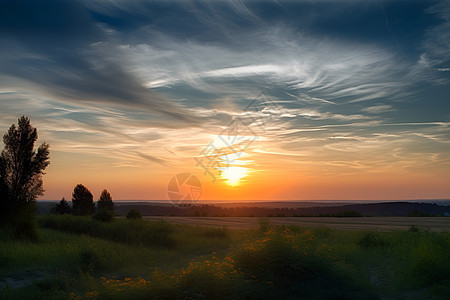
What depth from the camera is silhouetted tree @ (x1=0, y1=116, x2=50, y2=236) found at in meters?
26.7

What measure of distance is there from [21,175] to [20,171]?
317 millimetres

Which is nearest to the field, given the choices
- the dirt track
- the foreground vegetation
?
the dirt track

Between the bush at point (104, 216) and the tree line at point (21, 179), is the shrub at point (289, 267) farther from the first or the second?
the bush at point (104, 216)

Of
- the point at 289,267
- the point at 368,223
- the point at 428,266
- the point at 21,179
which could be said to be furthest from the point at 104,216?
the point at 428,266

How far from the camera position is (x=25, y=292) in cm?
1309

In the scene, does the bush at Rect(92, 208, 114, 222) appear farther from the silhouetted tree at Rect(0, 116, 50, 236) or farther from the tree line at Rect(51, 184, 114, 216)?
the tree line at Rect(51, 184, 114, 216)

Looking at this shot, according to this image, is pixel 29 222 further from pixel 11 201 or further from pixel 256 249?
pixel 256 249

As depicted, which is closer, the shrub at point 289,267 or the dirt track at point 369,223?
the shrub at point 289,267

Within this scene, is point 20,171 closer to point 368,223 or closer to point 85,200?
point 368,223

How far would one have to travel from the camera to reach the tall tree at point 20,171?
26.8m

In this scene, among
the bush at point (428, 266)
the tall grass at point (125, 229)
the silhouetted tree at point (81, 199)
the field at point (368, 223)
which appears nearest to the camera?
the bush at point (428, 266)

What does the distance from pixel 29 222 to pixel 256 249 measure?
19975 millimetres

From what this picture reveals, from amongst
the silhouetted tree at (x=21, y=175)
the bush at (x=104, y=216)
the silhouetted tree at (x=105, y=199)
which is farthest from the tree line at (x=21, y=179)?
the silhouetted tree at (x=105, y=199)

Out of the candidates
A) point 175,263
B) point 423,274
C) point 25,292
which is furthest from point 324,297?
point 175,263
